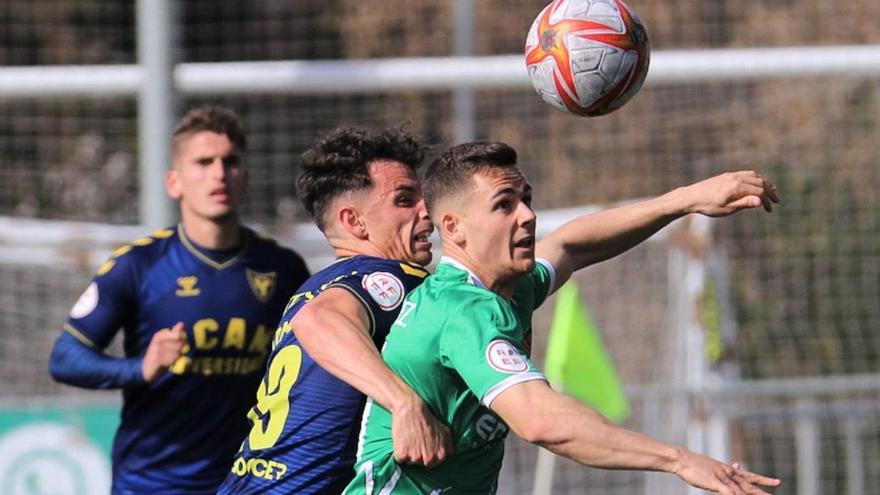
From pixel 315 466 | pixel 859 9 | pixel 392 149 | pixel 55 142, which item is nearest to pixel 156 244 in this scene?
pixel 392 149

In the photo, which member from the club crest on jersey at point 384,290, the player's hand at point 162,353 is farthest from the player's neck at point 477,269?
the player's hand at point 162,353

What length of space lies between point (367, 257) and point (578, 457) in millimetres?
1195

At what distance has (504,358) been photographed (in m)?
3.77

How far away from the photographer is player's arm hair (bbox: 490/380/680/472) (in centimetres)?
358

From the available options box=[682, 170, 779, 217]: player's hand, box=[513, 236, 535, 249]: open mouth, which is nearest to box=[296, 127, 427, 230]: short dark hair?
box=[513, 236, 535, 249]: open mouth

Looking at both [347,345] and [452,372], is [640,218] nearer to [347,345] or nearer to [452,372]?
[452,372]

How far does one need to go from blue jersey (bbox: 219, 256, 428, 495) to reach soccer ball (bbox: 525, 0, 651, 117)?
991 millimetres

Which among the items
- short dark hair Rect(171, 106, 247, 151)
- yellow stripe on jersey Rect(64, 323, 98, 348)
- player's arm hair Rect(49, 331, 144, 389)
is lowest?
player's arm hair Rect(49, 331, 144, 389)

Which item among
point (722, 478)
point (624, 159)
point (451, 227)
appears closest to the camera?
point (722, 478)

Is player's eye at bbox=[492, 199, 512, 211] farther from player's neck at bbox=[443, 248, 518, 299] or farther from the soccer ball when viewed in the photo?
the soccer ball

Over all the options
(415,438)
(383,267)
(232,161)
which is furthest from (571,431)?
(232,161)

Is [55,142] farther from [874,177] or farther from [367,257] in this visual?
[367,257]

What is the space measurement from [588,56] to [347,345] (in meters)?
1.44

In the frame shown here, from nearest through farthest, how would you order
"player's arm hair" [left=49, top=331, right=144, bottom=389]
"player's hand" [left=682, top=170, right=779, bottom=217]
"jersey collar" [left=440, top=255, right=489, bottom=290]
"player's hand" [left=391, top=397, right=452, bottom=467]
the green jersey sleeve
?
"player's hand" [left=391, top=397, right=452, bottom=467]
"jersey collar" [left=440, top=255, right=489, bottom=290]
"player's hand" [left=682, top=170, right=779, bottom=217]
the green jersey sleeve
"player's arm hair" [left=49, top=331, right=144, bottom=389]
